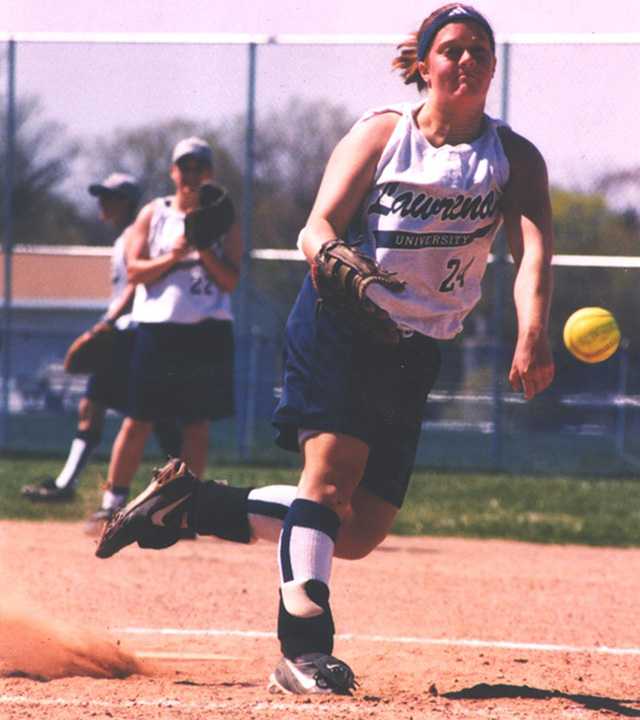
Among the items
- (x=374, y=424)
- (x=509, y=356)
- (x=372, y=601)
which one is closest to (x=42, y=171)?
(x=509, y=356)

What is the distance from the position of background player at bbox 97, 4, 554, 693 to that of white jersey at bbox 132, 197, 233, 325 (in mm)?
3365

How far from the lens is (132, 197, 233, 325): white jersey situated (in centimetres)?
731

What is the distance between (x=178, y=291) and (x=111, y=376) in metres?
1.19

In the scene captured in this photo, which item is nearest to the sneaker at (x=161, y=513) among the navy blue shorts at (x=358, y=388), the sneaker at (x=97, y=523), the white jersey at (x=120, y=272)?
the navy blue shorts at (x=358, y=388)

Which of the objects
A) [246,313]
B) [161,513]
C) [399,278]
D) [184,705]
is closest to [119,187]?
[246,313]

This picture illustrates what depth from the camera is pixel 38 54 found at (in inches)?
494

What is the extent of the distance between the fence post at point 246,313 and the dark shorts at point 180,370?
4.42 metres

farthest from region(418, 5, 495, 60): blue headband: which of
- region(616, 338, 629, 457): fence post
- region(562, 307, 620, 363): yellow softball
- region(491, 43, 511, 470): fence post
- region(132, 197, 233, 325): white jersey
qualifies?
region(616, 338, 629, 457): fence post

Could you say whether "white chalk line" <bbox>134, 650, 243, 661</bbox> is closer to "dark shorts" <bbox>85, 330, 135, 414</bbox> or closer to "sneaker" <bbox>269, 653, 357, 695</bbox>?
"sneaker" <bbox>269, 653, 357, 695</bbox>

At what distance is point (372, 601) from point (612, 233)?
672 cm

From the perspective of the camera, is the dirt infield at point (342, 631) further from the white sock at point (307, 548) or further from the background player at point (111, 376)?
the background player at point (111, 376)

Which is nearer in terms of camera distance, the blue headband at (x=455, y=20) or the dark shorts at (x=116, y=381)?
the blue headband at (x=455, y=20)

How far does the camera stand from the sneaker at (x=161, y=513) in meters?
4.18

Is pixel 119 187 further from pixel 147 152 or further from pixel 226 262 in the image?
pixel 147 152
